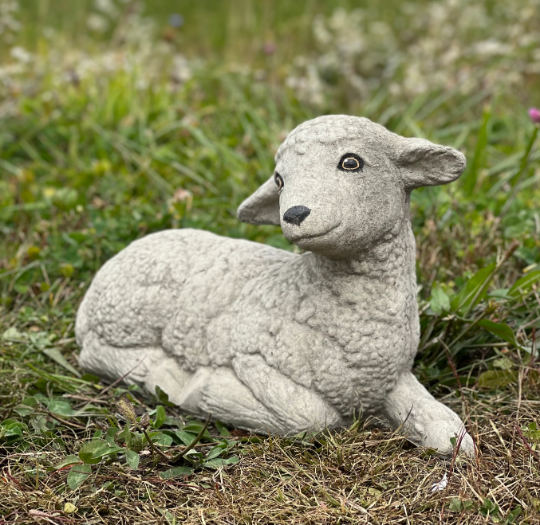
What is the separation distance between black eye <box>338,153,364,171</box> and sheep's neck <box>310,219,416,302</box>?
0.26m

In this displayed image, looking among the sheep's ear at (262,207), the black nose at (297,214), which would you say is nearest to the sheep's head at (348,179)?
the black nose at (297,214)

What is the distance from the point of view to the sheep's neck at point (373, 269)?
7.18 feet

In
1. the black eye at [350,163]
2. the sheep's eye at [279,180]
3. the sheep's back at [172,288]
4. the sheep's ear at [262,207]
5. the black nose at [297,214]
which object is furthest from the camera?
the sheep's back at [172,288]

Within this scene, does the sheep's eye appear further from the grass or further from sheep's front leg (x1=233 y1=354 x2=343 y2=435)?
the grass

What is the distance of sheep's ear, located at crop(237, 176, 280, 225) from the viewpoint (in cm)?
236

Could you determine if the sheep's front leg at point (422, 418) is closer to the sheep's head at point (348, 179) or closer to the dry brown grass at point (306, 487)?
the dry brown grass at point (306, 487)

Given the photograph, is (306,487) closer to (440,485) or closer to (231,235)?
(440,485)

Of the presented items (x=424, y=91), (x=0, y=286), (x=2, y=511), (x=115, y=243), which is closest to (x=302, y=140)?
(x=2, y=511)

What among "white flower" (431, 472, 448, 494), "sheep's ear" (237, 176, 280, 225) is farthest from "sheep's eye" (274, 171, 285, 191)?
"white flower" (431, 472, 448, 494)

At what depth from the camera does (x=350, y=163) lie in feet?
6.75

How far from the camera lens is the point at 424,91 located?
5.44 m

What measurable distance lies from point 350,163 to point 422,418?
844 mm

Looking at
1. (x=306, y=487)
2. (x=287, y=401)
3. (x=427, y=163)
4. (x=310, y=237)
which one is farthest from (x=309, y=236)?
(x=306, y=487)

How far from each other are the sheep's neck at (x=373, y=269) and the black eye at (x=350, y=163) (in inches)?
10.3
